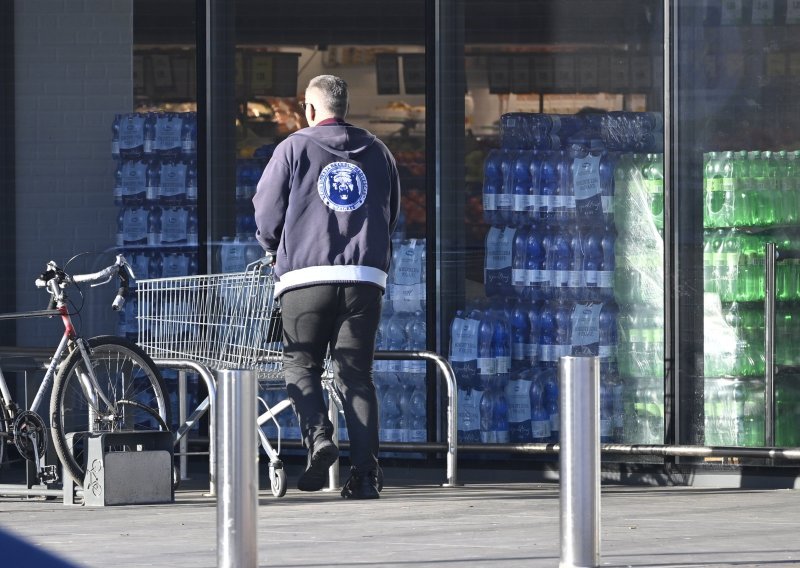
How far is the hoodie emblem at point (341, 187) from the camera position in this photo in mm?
7500

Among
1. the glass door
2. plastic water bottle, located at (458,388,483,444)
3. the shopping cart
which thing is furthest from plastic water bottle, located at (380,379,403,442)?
the glass door

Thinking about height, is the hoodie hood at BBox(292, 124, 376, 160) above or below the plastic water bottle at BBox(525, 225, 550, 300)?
above

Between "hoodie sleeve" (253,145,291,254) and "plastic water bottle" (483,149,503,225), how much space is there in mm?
2383

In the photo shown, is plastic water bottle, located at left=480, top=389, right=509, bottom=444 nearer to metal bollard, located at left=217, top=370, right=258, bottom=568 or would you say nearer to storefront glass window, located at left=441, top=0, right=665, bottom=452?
storefront glass window, located at left=441, top=0, right=665, bottom=452

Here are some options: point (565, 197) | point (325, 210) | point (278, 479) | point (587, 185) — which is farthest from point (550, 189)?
point (278, 479)

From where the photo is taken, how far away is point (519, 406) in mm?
9773

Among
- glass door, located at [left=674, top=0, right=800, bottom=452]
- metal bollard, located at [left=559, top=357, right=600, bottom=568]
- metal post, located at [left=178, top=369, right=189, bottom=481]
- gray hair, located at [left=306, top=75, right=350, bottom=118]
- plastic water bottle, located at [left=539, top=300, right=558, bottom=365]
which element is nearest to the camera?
metal bollard, located at [left=559, top=357, right=600, bottom=568]

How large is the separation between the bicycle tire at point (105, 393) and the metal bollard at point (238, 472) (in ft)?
8.50

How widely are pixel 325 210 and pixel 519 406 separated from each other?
8.93 feet

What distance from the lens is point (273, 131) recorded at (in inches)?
398

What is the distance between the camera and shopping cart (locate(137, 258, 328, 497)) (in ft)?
26.3

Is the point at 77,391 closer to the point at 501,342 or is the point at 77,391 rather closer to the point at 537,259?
the point at 501,342

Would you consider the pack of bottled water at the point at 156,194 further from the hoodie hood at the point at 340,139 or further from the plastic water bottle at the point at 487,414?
the hoodie hood at the point at 340,139

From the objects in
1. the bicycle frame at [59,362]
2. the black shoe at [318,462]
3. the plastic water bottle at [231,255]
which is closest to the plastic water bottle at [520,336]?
the plastic water bottle at [231,255]
